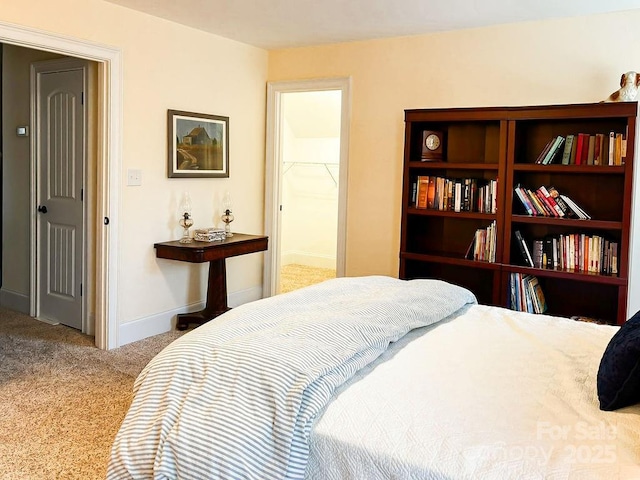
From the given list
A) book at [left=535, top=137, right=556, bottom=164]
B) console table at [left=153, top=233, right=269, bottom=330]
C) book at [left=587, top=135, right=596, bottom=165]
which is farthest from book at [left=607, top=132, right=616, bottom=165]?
console table at [left=153, top=233, right=269, bottom=330]

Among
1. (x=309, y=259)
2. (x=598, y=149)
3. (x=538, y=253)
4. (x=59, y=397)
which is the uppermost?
(x=598, y=149)

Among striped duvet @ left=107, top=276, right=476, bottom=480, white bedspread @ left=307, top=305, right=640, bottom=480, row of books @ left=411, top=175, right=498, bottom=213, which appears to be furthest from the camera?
row of books @ left=411, top=175, right=498, bottom=213

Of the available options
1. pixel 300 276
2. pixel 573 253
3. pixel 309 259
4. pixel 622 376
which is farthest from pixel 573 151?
pixel 309 259

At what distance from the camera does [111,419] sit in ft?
9.70

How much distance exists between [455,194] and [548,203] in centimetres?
63

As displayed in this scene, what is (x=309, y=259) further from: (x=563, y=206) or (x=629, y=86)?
(x=629, y=86)

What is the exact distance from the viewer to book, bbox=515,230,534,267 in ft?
12.9

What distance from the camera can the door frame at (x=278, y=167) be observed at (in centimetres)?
488

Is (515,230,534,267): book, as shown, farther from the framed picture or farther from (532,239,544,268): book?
the framed picture

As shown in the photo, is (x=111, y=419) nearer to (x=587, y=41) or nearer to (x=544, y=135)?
(x=544, y=135)

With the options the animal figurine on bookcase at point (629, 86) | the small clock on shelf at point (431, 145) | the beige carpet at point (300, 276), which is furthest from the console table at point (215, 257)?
the animal figurine on bookcase at point (629, 86)

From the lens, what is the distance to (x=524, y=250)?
3.94m

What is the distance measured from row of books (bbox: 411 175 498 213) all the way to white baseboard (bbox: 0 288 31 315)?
3245 millimetres

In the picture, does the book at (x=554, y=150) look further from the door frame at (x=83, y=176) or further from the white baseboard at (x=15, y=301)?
the white baseboard at (x=15, y=301)
